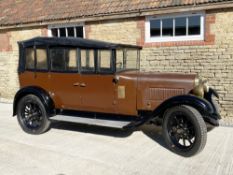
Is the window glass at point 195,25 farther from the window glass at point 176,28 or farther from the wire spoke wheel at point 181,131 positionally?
the wire spoke wheel at point 181,131

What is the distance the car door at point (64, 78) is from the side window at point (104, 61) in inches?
21.9

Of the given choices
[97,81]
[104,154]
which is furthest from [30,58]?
[104,154]

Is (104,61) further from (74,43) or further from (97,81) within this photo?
(74,43)

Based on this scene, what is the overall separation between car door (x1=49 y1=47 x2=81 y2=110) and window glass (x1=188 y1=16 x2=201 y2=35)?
364 cm

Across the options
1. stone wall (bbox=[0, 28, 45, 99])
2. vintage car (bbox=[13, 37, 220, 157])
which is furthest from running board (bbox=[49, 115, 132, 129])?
stone wall (bbox=[0, 28, 45, 99])

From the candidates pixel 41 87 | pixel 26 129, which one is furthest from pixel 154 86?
pixel 26 129

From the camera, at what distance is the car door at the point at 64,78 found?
5.84 meters

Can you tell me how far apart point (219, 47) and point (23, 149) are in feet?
18.0

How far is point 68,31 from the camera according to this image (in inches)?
390

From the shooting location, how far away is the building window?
968cm

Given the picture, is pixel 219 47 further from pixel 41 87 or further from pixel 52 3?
pixel 52 3

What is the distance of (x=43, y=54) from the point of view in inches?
244

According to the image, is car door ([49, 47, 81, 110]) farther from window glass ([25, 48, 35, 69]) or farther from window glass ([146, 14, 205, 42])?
window glass ([146, 14, 205, 42])

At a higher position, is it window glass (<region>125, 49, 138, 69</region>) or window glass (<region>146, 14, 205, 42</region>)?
window glass (<region>146, 14, 205, 42</region>)
